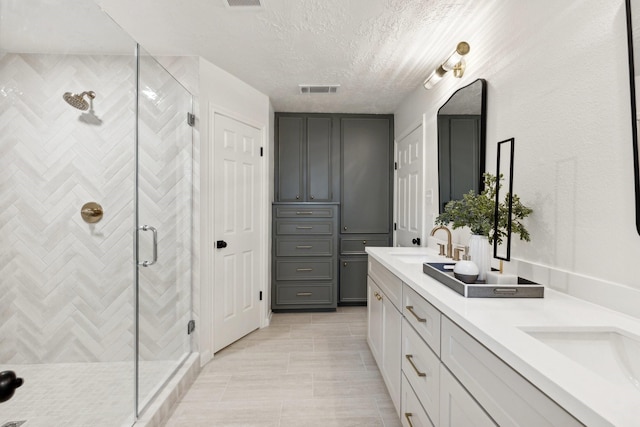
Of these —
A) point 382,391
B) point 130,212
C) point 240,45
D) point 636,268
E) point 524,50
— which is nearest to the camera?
point 636,268

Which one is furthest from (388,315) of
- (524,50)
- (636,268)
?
(524,50)

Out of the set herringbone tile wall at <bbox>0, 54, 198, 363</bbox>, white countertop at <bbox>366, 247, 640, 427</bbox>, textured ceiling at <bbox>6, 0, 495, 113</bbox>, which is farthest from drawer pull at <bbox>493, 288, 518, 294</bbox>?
herringbone tile wall at <bbox>0, 54, 198, 363</bbox>

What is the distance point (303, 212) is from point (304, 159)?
2.42 ft

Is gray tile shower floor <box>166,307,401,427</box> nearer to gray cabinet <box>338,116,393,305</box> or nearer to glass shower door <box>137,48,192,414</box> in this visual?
glass shower door <box>137,48,192,414</box>

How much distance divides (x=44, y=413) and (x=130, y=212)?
108cm

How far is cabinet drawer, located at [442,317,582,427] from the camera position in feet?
2.00

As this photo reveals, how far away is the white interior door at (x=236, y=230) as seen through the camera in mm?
2604

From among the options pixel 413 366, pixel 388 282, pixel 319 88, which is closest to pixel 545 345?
pixel 413 366

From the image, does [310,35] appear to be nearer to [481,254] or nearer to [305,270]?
[481,254]

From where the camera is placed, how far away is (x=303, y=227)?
352 cm

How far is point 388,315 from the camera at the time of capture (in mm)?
1902

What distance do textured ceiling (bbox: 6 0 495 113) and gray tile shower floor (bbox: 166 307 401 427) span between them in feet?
7.50

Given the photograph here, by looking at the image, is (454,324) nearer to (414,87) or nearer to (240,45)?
(240,45)

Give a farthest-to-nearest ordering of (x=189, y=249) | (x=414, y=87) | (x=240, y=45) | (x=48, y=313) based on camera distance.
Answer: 1. (x=414, y=87)
2. (x=189, y=249)
3. (x=240, y=45)
4. (x=48, y=313)
